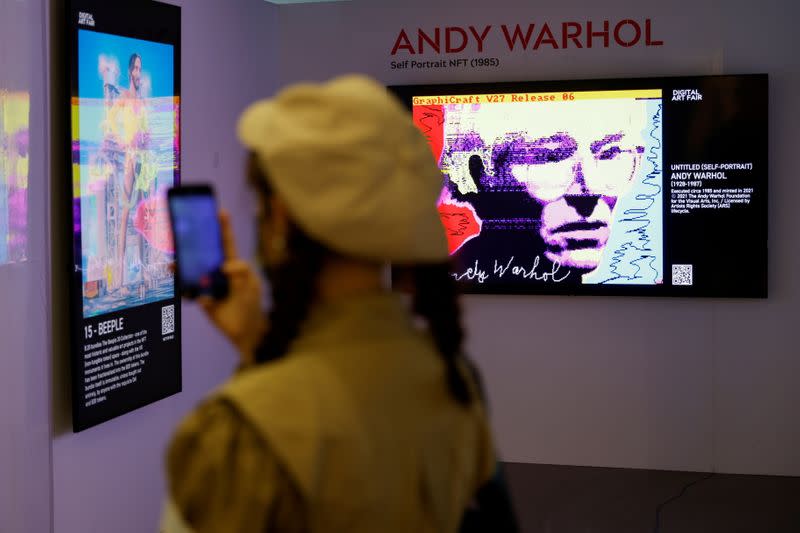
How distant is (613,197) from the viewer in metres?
5.13

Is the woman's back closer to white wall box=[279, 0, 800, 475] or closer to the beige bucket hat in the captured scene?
the beige bucket hat

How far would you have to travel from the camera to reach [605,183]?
203 inches

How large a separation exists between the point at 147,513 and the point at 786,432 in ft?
10.2

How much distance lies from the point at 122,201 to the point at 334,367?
2.80 m

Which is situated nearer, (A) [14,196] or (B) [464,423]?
(B) [464,423]

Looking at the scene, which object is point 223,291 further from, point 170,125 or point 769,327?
point 769,327

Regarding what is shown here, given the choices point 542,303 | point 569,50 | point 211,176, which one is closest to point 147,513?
point 211,176

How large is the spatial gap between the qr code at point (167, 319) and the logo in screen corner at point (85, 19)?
114cm

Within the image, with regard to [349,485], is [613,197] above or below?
above

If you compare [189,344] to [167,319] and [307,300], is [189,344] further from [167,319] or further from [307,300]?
[307,300]

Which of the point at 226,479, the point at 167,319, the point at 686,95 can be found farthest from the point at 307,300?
the point at 686,95

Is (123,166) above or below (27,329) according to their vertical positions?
above

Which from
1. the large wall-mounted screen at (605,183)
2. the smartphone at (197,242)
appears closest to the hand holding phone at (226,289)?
the smartphone at (197,242)

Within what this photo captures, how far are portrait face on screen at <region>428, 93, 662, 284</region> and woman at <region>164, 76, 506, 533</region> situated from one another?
13.1ft
